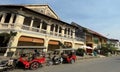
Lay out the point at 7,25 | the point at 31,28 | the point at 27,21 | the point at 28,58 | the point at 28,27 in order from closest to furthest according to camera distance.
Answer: the point at 28,58 < the point at 7,25 < the point at 28,27 < the point at 31,28 < the point at 27,21

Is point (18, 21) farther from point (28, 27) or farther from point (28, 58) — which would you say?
point (28, 58)

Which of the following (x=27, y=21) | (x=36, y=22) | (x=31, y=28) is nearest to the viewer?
(x=31, y=28)

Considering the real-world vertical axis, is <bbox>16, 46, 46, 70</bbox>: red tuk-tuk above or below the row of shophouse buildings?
below

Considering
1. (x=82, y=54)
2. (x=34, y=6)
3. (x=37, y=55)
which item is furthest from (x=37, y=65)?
(x=82, y=54)

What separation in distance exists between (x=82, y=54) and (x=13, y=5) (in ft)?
63.2

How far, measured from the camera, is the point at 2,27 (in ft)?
84.3

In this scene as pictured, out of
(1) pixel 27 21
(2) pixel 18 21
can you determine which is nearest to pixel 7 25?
(2) pixel 18 21

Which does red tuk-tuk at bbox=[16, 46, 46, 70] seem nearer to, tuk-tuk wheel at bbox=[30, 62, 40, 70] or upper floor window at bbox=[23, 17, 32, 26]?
tuk-tuk wheel at bbox=[30, 62, 40, 70]

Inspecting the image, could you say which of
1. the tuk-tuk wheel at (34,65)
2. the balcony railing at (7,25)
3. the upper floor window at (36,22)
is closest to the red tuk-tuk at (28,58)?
the tuk-tuk wheel at (34,65)

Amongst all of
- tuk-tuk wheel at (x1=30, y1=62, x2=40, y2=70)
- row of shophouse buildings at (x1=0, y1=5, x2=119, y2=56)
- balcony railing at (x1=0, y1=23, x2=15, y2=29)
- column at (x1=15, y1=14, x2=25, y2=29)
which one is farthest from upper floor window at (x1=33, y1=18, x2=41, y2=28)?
tuk-tuk wheel at (x1=30, y1=62, x2=40, y2=70)

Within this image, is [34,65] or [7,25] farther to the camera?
[7,25]

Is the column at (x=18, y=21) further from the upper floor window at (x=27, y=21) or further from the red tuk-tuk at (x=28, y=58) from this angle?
the red tuk-tuk at (x=28, y=58)

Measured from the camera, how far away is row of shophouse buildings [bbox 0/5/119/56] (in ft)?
82.8

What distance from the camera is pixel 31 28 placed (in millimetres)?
28625
